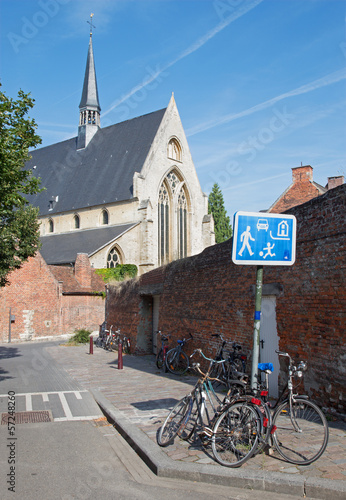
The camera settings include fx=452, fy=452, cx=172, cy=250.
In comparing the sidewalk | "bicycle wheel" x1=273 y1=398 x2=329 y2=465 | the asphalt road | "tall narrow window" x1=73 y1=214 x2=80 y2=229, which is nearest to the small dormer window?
"tall narrow window" x1=73 y1=214 x2=80 y2=229

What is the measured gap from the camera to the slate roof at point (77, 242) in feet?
116

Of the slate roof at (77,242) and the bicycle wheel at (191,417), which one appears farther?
the slate roof at (77,242)

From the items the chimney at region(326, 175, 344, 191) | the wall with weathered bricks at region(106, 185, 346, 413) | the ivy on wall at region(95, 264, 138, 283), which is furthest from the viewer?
the ivy on wall at region(95, 264, 138, 283)

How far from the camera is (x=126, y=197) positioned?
38.8 metres

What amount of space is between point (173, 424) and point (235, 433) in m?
0.96

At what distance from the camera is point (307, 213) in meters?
7.67

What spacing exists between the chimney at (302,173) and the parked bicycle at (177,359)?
17.8 m

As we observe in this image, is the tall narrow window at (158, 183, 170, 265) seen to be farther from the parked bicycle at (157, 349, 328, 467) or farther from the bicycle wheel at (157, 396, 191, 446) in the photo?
the parked bicycle at (157, 349, 328, 467)

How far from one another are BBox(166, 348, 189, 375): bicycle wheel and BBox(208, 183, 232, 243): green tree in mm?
44537

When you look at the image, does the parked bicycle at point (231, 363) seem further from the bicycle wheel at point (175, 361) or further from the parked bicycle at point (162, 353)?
the parked bicycle at point (162, 353)

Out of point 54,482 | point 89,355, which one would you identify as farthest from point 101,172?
point 54,482

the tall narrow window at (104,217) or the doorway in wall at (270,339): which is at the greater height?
the tall narrow window at (104,217)

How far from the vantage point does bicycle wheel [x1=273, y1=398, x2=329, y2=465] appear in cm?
496

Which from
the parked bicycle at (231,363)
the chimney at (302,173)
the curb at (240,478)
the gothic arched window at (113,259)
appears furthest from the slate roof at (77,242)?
the curb at (240,478)
